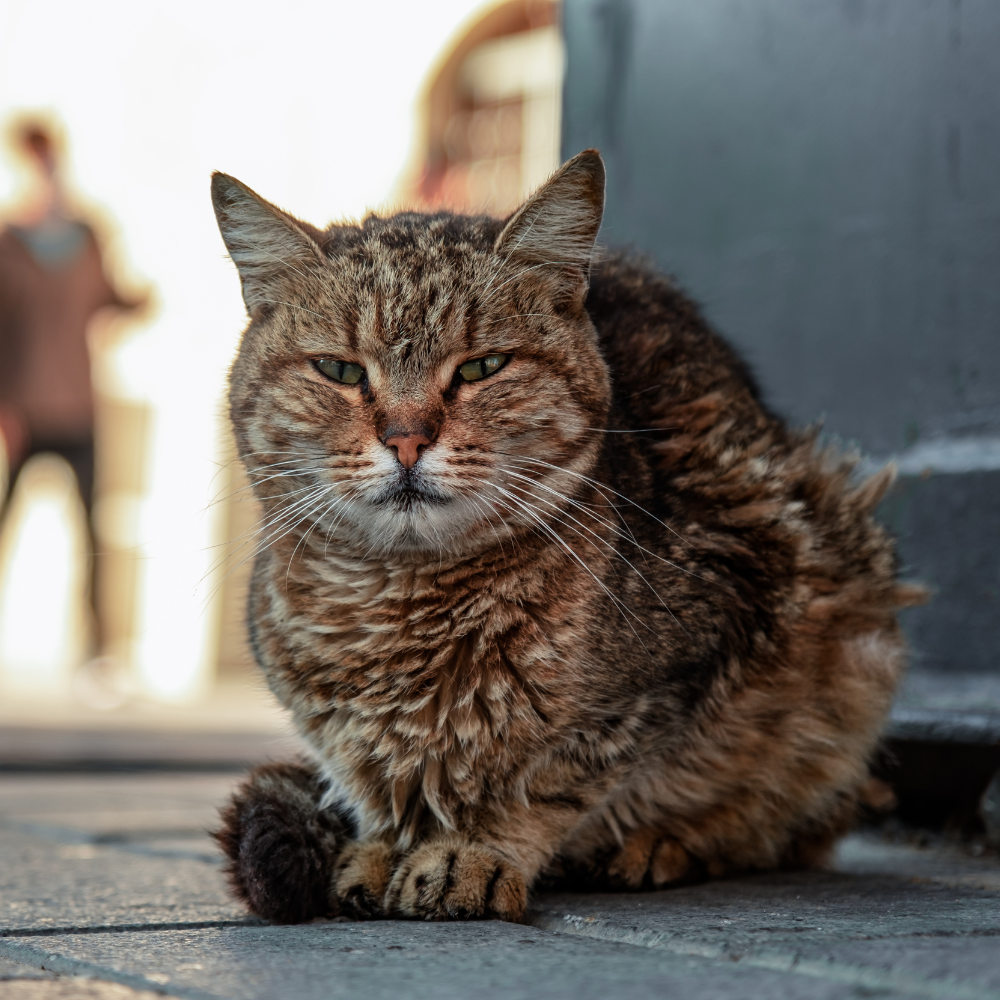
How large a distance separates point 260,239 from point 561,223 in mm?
505

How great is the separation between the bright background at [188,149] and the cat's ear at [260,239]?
241 inches

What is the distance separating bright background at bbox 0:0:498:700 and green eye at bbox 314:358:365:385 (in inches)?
249

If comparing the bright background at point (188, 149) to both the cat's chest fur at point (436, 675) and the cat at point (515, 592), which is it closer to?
the cat at point (515, 592)

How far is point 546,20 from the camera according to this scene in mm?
7898

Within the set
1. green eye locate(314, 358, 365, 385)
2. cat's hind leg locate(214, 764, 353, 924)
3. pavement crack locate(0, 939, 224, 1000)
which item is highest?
green eye locate(314, 358, 365, 385)

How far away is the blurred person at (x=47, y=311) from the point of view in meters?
6.16

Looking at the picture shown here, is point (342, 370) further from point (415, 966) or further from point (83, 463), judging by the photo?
point (83, 463)

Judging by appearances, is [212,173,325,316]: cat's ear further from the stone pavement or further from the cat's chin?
the stone pavement

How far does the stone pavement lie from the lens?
4.18ft

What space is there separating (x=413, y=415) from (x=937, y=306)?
1.26 metres

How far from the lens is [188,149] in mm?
8930

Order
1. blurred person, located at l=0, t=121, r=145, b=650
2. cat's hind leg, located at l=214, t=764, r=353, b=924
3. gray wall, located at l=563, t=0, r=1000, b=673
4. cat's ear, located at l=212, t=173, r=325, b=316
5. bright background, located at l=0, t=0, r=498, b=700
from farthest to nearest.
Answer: bright background, located at l=0, t=0, r=498, b=700 < blurred person, located at l=0, t=121, r=145, b=650 < gray wall, located at l=563, t=0, r=1000, b=673 < cat's ear, located at l=212, t=173, r=325, b=316 < cat's hind leg, located at l=214, t=764, r=353, b=924

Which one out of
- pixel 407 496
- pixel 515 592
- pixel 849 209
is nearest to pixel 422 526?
pixel 407 496

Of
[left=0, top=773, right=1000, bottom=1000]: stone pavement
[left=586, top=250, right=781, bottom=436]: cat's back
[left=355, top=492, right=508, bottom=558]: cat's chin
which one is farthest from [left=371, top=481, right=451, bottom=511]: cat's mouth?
[left=0, top=773, right=1000, bottom=1000]: stone pavement
